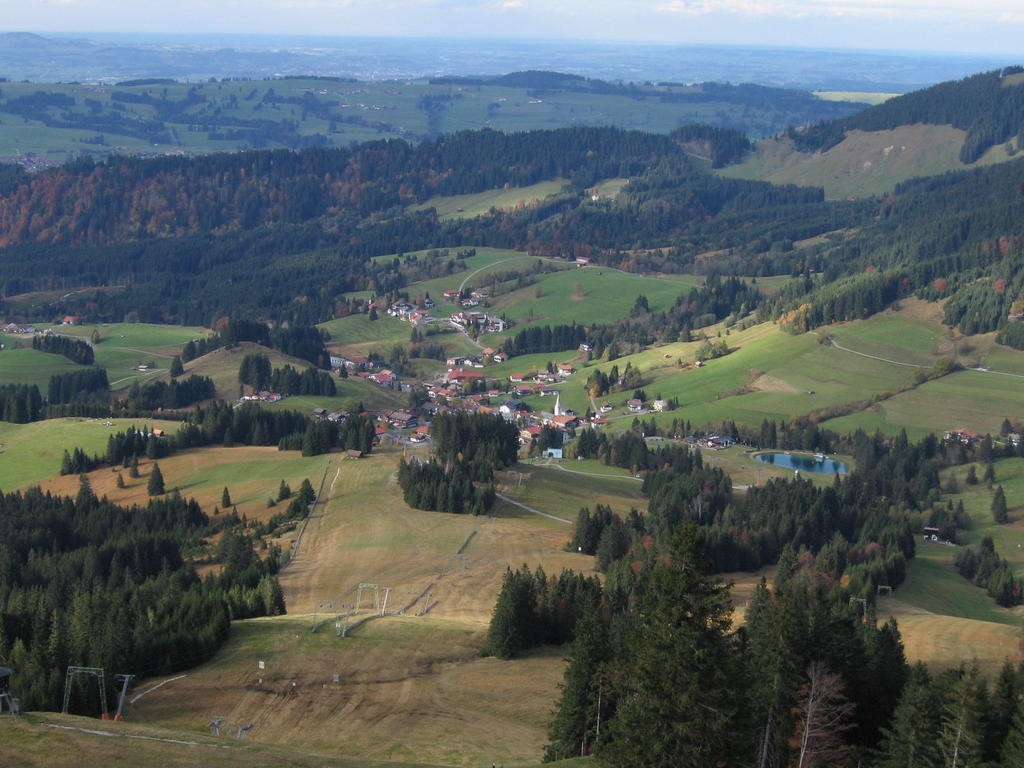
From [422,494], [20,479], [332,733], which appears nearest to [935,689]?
[332,733]

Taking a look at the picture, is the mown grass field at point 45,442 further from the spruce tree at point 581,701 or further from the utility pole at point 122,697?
the spruce tree at point 581,701

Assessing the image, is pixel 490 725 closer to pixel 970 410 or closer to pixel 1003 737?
pixel 1003 737

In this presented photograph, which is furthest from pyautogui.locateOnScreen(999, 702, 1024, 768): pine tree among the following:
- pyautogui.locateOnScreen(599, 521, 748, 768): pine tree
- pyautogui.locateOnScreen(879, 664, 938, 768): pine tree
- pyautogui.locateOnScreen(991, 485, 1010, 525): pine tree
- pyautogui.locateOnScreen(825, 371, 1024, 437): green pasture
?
pyautogui.locateOnScreen(825, 371, 1024, 437): green pasture

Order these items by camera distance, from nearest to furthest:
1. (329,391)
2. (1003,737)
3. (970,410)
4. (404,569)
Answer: (1003,737) < (404,569) < (970,410) < (329,391)

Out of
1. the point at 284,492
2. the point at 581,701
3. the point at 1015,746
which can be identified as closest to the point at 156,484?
the point at 284,492

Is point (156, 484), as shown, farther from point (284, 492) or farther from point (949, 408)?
point (949, 408)
